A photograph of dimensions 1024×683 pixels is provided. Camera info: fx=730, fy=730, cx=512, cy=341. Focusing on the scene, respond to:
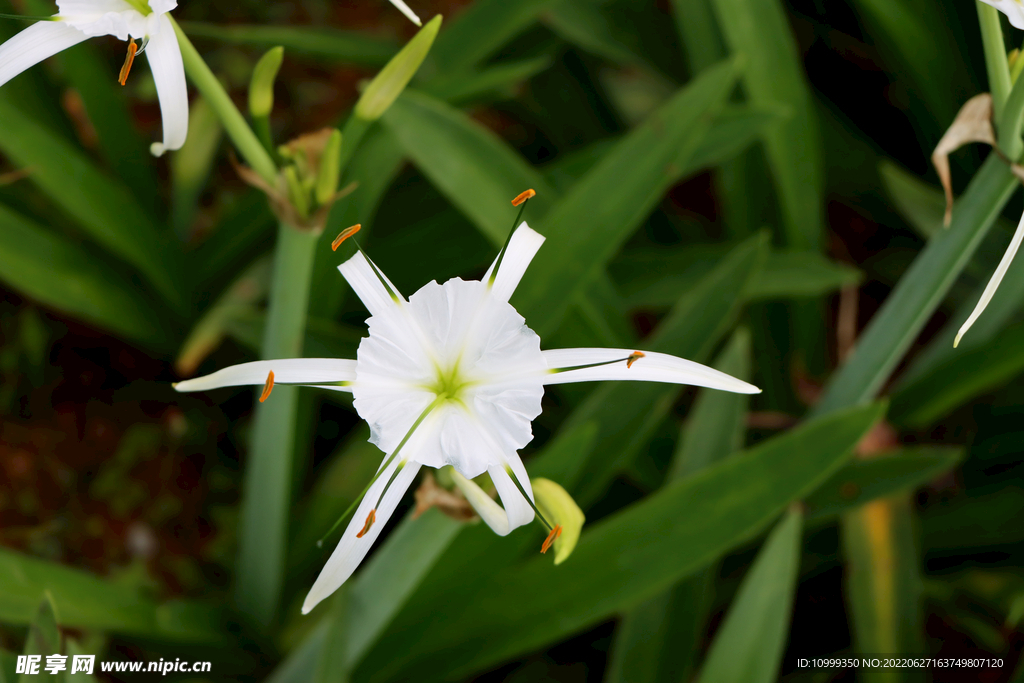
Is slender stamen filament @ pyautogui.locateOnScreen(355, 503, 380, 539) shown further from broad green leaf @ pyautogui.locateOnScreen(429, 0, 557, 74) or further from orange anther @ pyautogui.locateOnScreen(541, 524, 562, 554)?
broad green leaf @ pyautogui.locateOnScreen(429, 0, 557, 74)

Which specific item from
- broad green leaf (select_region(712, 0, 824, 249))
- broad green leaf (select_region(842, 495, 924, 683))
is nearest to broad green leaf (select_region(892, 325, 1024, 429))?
broad green leaf (select_region(842, 495, 924, 683))

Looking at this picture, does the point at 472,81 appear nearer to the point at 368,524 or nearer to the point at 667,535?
the point at 667,535

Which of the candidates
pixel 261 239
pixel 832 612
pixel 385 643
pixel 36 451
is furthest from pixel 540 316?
pixel 36 451

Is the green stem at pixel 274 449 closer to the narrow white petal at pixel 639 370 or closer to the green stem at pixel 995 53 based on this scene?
the narrow white petal at pixel 639 370

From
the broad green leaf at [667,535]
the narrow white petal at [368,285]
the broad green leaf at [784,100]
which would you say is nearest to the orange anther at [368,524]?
the narrow white petal at [368,285]

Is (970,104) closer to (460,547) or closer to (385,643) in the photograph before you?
(460,547)

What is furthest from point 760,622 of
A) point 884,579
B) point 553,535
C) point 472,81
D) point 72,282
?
point 72,282
